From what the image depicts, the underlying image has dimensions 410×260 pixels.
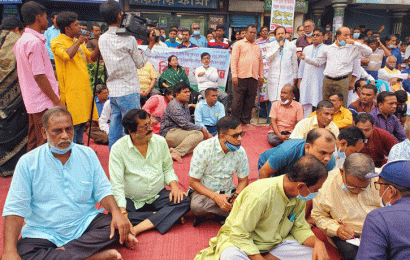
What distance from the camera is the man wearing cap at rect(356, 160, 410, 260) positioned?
142 cm

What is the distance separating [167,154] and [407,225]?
2138mm

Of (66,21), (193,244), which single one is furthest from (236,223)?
(66,21)

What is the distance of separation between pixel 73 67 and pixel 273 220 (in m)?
2.78

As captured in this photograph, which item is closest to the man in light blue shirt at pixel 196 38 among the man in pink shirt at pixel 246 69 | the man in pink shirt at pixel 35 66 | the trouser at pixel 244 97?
the man in pink shirt at pixel 246 69

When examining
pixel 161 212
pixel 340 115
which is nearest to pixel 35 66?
pixel 161 212

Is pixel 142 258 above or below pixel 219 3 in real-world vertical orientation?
below

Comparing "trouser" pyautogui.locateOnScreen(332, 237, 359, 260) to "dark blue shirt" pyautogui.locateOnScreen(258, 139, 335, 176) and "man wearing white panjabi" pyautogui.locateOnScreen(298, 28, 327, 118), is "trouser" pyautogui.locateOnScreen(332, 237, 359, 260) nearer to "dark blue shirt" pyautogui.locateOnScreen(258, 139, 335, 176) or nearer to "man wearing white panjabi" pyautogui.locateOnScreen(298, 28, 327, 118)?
"dark blue shirt" pyautogui.locateOnScreen(258, 139, 335, 176)

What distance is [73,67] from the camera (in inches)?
151

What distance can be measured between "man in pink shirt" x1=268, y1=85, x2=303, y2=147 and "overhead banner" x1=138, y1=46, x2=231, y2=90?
82.5 inches

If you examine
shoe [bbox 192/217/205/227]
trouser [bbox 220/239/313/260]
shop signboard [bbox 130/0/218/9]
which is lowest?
shoe [bbox 192/217/205/227]

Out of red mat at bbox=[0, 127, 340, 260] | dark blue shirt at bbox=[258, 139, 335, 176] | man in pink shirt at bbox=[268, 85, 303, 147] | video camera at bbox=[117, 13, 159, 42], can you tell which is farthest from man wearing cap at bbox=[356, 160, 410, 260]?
man in pink shirt at bbox=[268, 85, 303, 147]

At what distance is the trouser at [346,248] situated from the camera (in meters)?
2.51

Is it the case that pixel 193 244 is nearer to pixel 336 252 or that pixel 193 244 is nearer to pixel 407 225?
pixel 336 252

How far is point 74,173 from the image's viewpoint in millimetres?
2348
